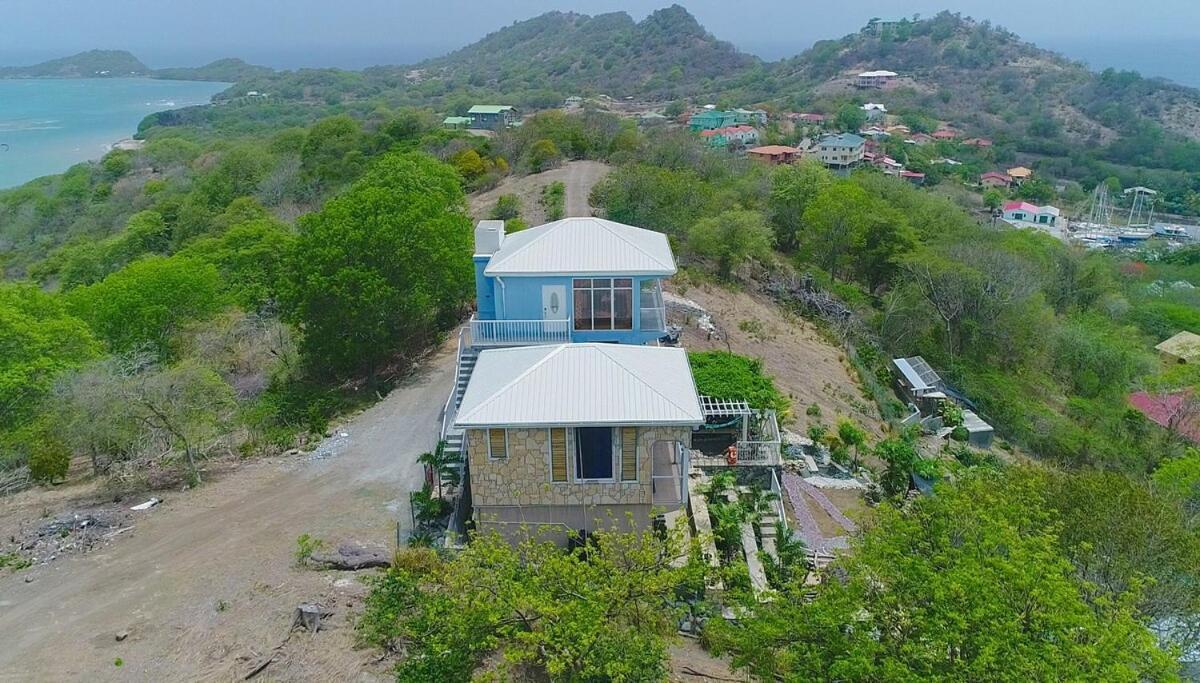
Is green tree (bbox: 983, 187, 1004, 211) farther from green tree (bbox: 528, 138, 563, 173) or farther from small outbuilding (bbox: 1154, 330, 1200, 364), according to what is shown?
green tree (bbox: 528, 138, 563, 173)

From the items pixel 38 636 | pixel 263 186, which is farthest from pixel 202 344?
pixel 263 186

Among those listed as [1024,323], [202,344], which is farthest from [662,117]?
[202,344]

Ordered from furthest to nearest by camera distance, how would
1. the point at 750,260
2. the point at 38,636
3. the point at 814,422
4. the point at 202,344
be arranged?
the point at 750,260
the point at 202,344
the point at 814,422
the point at 38,636

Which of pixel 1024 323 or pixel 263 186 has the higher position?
pixel 263 186

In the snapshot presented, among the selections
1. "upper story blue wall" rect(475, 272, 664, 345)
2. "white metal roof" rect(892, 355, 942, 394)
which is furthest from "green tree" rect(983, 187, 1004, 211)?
"upper story blue wall" rect(475, 272, 664, 345)

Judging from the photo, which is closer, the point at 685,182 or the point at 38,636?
the point at 38,636

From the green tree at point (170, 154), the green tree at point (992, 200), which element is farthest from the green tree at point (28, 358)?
the green tree at point (992, 200)

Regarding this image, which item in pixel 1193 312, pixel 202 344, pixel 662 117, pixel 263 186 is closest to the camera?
pixel 202 344

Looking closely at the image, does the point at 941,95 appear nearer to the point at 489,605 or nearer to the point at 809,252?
the point at 809,252

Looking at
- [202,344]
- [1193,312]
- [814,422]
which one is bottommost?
[1193,312]
